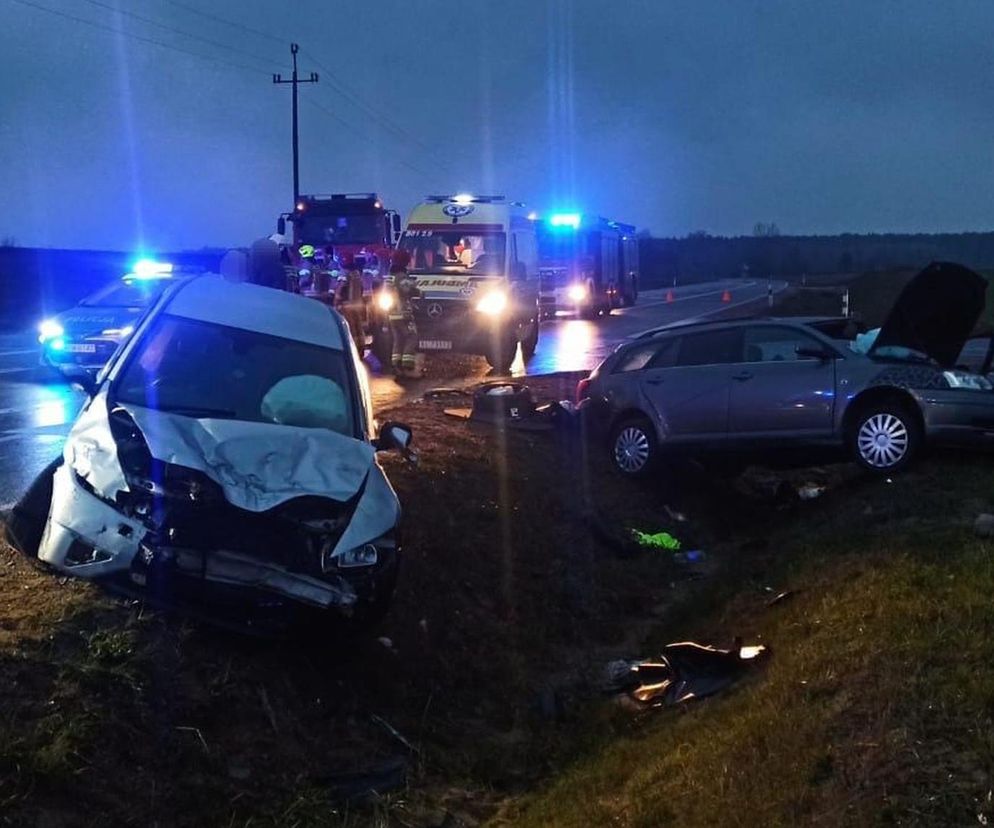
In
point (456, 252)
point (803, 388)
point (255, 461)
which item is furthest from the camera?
point (456, 252)

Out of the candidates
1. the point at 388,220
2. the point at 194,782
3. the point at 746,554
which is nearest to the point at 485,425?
the point at 746,554

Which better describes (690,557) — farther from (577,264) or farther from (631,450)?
(577,264)

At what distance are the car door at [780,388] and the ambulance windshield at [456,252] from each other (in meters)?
8.39

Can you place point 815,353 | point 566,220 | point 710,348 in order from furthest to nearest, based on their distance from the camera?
point 566,220, point 710,348, point 815,353

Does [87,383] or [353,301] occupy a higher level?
[353,301]

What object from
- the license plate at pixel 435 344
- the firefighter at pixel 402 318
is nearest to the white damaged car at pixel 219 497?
the firefighter at pixel 402 318

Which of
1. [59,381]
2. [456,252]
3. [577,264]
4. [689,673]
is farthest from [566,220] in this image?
[689,673]

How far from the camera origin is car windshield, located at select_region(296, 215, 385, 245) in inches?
1021

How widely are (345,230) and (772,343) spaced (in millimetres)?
16511

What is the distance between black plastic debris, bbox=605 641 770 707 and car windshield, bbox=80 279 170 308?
38.6 ft

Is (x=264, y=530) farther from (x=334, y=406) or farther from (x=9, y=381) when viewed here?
(x=9, y=381)

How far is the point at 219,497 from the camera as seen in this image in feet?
16.9

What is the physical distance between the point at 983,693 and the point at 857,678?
629 mm

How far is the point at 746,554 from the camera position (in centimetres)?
970
